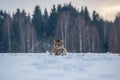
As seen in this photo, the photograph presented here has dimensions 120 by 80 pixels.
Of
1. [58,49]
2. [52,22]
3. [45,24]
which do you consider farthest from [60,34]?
[58,49]

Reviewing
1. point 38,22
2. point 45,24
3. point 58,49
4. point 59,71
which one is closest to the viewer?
point 59,71

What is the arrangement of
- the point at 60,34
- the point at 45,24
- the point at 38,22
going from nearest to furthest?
the point at 60,34
the point at 38,22
the point at 45,24

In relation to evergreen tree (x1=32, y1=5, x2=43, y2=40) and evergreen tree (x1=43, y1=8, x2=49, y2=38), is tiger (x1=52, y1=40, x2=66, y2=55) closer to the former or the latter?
evergreen tree (x1=43, y1=8, x2=49, y2=38)

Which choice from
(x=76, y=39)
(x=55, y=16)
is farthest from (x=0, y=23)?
(x=76, y=39)

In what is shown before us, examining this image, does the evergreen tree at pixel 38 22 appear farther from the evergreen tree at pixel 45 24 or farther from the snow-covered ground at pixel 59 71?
the snow-covered ground at pixel 59 71

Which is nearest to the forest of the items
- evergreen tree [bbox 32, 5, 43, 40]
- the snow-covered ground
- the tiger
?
evergreen tree [bbox 32, 5, 43, 40]

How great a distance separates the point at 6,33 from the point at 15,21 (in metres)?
6.77

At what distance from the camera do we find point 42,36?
6047 cm

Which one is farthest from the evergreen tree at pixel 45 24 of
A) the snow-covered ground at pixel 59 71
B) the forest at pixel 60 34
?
the snow-covered ground at pixel 59 71

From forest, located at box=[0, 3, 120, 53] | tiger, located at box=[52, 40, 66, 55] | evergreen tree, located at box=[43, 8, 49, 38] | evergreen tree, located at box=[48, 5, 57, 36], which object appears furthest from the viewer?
evergreen tree, located at box=[43, 8, 49, 38]

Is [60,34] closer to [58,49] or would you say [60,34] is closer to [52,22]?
[52,22]

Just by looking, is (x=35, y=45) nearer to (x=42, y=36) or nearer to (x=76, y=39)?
(x=42, y=36)

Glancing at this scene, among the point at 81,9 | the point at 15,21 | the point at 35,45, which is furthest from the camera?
the point at 81,9

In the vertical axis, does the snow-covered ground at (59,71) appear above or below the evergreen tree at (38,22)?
below
